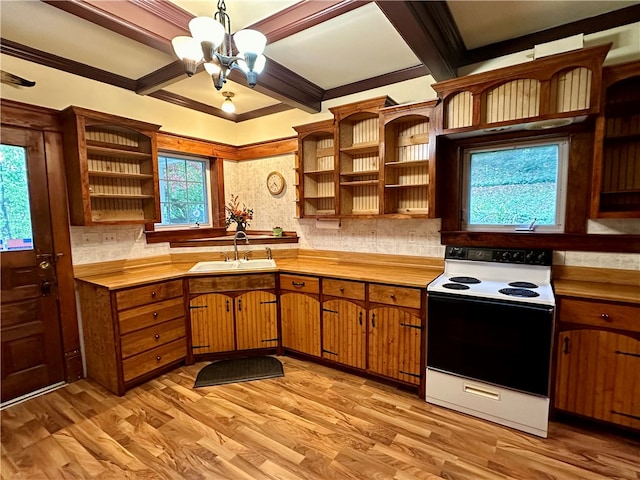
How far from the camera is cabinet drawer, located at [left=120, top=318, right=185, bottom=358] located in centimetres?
255

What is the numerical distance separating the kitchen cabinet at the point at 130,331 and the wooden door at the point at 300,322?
3.12 feet

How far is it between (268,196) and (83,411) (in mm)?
2675

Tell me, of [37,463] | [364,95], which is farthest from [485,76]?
[37,463]

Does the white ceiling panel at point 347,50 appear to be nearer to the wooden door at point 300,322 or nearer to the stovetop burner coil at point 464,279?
the stovetop burner coil at point 464,279

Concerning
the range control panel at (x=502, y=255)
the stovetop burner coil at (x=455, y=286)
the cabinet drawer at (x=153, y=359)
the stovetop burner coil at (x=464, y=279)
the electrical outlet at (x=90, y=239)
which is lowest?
the cabinet drawer at (x=153, y=359)

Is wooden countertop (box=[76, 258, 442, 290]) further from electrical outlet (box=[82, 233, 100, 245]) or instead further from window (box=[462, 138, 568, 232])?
window (box=[462, 138, 568, 232])

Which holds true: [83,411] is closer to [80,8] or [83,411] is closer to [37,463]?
[37,463]

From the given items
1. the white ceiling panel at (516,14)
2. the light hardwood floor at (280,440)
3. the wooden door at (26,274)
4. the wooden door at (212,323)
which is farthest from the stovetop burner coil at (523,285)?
the wooden door at (26,274)

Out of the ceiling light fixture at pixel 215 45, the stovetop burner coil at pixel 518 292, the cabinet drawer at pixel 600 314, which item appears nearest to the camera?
the ceiling light fixture at pixel 215 45

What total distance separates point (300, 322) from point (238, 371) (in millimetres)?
702

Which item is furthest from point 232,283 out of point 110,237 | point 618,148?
point 618,148

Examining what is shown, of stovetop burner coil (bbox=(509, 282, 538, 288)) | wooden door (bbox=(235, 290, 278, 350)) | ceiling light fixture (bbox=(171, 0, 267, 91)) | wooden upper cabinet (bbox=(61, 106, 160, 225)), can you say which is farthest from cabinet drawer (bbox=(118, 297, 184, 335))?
stovetop burner coil (bbox=(509, 282, 538, 288))

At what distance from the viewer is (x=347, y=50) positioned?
252 cm

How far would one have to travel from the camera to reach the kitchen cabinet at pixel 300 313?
2943 millimetres
